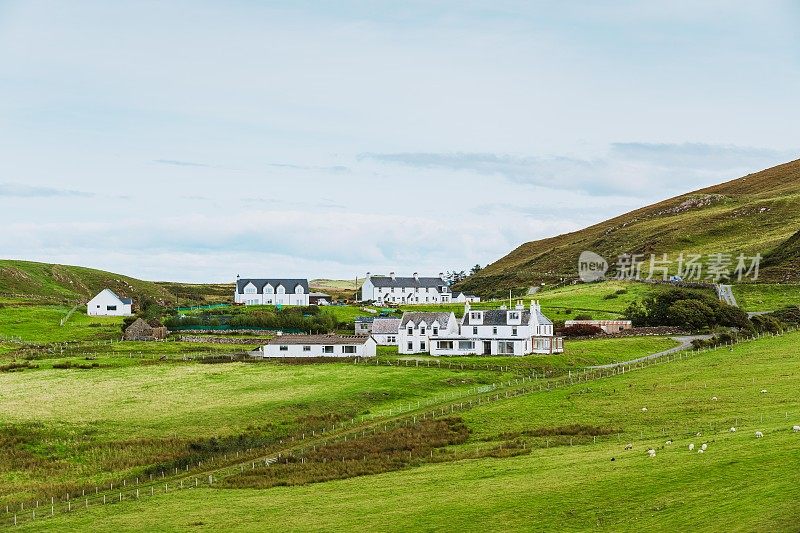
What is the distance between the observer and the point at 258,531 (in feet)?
141

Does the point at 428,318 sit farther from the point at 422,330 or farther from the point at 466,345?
the point at 466,345

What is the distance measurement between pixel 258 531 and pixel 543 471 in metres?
14.5

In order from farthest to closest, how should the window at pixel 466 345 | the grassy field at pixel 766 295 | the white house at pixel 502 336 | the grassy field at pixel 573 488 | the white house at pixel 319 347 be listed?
1. the grassy field at pixel 766 295
2. the window at pixel 466 345
3. the white house at pixel 502 336
4. the white house at pixel 319 347
5. the grassy field at pixel 573 488

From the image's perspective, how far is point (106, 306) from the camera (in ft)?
544

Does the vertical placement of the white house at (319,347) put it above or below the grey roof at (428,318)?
below

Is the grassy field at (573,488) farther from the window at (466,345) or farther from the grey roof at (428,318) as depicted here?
the grey roof at (428,318)

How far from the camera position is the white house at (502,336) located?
112m

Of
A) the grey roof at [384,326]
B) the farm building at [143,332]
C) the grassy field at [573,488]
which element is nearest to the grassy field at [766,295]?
the grey roof at [384,326]

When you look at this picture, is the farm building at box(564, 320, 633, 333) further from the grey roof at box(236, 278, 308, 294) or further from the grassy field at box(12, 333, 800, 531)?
the grey roof at box(236, 278, 308, 294)

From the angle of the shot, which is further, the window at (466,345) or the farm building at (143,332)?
the farm building at (143,332)

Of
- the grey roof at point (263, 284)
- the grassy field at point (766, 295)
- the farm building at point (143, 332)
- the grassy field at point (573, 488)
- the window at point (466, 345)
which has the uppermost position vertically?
the grey roof at point (263, 284)

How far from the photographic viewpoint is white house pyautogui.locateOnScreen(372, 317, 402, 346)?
125 m

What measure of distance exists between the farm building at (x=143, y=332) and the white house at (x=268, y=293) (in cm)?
6319

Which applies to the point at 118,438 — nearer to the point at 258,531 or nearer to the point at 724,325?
the point at 258,531
